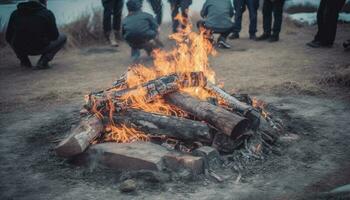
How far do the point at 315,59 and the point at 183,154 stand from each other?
6.02 meters

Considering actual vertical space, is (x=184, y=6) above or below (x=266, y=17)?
above

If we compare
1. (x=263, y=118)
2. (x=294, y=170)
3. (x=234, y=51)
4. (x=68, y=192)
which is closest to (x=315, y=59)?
(x=234, y=51)

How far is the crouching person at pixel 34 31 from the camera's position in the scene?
9219 millimetres

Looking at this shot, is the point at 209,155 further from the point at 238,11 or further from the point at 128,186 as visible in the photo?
the point at 238,11

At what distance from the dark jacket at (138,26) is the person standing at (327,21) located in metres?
4.01

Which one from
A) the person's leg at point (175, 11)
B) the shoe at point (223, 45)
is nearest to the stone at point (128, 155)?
the shoe at point (223, 45)

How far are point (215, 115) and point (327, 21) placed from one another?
6.67m

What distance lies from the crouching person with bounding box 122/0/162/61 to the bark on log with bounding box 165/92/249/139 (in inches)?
192

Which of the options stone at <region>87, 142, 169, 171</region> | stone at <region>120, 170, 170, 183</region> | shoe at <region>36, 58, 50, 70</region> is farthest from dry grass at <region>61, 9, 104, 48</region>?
stone at <region>120, 170, 170, 183</region>

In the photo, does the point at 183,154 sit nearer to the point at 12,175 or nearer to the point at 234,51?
the point at 12,175

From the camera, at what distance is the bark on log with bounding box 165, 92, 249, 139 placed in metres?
4.36

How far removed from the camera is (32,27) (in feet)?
30.3

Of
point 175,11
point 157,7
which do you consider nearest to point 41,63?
point 157,7

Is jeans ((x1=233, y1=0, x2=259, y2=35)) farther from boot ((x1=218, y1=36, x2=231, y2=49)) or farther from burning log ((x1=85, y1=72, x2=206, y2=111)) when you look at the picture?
burning log ((x1=85, y1=72, x2=206, y2=111))
